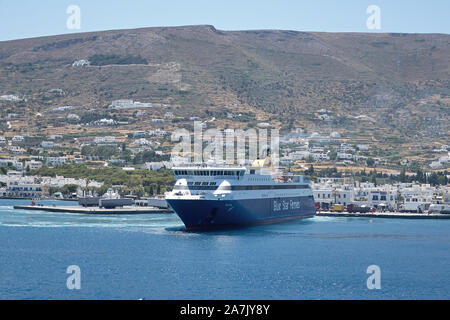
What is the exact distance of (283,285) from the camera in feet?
161

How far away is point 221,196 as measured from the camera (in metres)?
75.4

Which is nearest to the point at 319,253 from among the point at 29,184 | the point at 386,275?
the point at 386,275

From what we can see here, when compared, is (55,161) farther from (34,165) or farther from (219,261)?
(219,261)

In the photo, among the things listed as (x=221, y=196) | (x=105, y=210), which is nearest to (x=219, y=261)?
(x=221, y=196)

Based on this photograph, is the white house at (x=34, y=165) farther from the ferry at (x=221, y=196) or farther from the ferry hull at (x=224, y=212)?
the ferry at (x=221, y=196)

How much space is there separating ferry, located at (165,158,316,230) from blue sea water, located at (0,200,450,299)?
1.66 m

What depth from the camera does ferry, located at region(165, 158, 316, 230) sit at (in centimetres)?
7469

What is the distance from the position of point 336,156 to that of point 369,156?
27.8 ft

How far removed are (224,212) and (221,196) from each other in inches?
62.2

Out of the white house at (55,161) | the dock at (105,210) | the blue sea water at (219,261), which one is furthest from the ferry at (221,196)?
the white house at (55,161)

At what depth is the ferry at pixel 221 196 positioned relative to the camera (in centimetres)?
7469

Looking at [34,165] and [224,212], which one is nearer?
[224,212]
